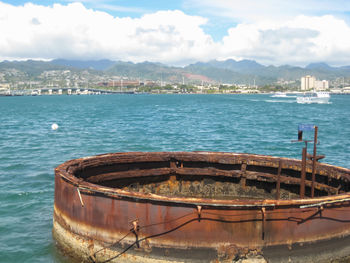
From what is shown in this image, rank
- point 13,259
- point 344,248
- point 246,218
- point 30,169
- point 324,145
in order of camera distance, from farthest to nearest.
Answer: point 324,145, point 30,169, point 13,259, point 344,248, point 246,218

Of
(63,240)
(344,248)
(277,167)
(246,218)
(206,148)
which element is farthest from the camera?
(206,148)

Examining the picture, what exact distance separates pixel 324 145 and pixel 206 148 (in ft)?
40.9

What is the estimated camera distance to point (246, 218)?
26.1 feet

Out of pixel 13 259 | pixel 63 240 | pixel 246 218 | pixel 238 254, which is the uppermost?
pixel 246 218

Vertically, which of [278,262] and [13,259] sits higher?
[278,262]

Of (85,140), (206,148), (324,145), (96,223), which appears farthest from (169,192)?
(324,145)

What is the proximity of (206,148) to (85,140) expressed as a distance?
491 inches

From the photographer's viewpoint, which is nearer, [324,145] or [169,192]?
[169,192]

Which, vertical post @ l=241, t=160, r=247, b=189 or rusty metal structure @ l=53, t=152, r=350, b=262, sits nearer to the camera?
rusty metal structure @ l=53, t=152, r=350, b=262

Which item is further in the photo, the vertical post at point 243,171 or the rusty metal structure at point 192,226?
the vertical post at point 243,171

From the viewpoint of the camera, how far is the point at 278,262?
Result: 325 inches

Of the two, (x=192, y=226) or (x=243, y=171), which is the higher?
(x=243, y=171)

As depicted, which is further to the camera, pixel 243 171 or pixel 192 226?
pixel 243 171

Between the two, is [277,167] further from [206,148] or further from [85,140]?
[85,140]
